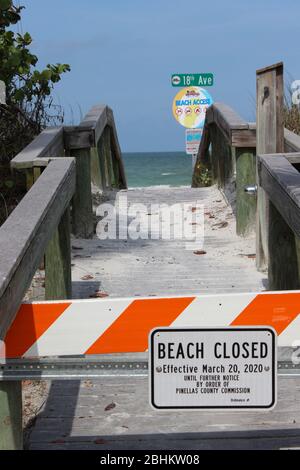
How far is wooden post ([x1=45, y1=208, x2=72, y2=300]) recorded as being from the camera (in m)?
5.87

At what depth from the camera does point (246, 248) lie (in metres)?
8.16

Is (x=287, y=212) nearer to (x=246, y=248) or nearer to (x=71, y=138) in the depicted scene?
(x=246, y=248)

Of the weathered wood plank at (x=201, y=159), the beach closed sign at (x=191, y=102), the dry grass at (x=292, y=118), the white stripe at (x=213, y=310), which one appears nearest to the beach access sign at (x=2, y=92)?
the dry grass at (x=292, y=118)

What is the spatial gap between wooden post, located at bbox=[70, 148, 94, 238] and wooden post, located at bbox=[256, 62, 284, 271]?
1938mm

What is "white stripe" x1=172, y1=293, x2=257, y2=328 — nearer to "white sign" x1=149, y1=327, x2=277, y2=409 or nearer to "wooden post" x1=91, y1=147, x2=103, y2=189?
"white sign" x1=149, y1=327, x2=277, y2=409

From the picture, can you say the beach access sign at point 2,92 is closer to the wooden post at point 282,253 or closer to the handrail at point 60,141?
the handrail at point 60,141

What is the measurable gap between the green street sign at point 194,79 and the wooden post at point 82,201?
7.02m

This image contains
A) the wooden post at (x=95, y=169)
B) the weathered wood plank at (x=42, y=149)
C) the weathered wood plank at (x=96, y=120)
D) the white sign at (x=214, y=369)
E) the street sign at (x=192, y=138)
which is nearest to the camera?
the white sign at (x=214, y=369)

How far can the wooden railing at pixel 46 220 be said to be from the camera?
355cm

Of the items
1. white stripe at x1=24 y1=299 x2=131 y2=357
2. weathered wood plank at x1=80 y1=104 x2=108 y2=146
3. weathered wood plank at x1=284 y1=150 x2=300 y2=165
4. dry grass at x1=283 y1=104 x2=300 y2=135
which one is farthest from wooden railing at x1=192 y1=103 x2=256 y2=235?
white stripe at x1=24 y1=299 x2=131 y2=357

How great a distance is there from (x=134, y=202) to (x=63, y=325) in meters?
7.33

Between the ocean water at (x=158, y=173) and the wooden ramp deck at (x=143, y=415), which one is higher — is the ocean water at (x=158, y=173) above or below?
below

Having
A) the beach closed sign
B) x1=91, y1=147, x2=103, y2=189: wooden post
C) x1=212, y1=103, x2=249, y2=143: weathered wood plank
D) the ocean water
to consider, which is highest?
x1=212, y1=103, x2=249, y2=143: weathered wood plank
